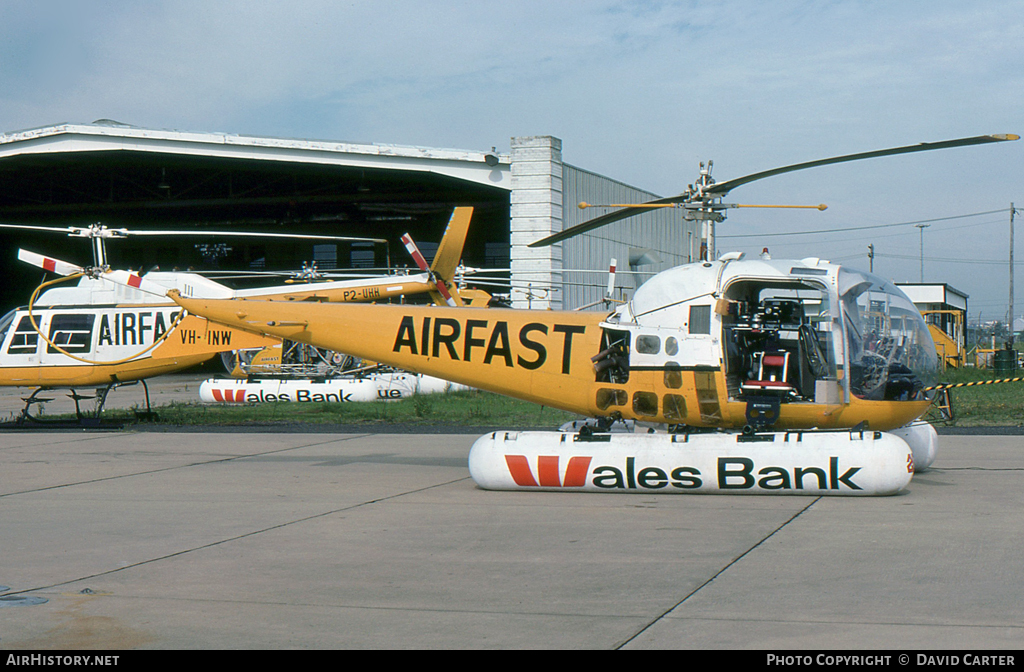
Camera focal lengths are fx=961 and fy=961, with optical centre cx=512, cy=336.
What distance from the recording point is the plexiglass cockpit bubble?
9406 millimetres

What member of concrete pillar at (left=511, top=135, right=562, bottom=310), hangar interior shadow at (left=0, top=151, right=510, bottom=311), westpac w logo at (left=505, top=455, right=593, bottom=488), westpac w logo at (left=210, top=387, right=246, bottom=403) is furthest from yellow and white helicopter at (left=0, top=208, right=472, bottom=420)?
hangar interior shadow at (left=0, top=151, right=510, bottom=311)

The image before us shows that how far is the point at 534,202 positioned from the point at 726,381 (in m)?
19.3

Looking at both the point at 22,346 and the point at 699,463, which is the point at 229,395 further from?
the point at 699,463

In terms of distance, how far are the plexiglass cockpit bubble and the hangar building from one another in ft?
20.6

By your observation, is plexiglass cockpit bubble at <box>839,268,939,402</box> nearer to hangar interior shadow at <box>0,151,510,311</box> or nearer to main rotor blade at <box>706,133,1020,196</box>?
main rotor blade at <box>706,133,1020,196</box>

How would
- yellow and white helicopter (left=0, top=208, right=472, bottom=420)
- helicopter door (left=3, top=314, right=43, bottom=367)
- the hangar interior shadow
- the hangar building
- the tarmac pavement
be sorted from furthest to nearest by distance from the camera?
1. the hangar interior shadow
2. the hangar building
3. helicopter door (left=3, top=314, right=43, bottom=367)
4. yellow and white helicopter (left=0, top=208, right=472, bottom=420)
5. the tarmac pavement

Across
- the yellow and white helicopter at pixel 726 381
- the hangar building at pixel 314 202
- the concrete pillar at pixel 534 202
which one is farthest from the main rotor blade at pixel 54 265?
the concrete pillar at pixel 534 202

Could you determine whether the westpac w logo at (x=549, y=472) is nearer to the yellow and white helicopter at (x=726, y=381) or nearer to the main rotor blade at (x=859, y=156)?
the yellow and white helicopter at (x=726, y=381)

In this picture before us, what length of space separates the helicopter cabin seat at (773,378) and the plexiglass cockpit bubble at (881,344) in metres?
0.60

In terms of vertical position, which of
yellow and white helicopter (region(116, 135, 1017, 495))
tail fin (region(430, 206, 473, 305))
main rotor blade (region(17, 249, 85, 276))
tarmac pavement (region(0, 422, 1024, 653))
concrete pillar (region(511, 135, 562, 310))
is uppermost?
concrete pillar (region(511, 135, 562, 310))

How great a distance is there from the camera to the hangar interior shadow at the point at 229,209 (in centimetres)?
3522

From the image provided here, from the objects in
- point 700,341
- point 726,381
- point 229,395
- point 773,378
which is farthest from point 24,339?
point 773,378
